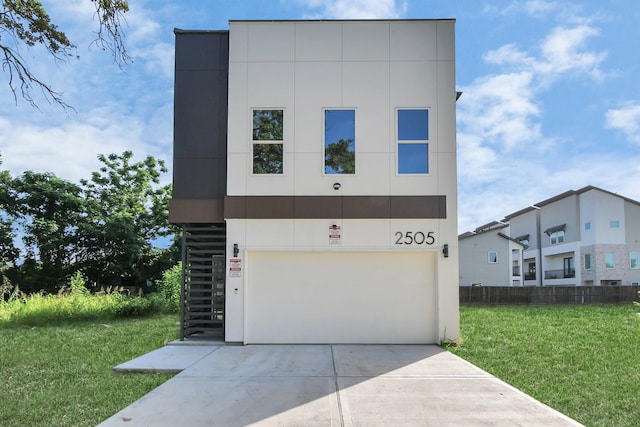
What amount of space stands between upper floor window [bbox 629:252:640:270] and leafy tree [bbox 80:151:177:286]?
31.2 m

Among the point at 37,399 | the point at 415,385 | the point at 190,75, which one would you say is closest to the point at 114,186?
the point at 190,75

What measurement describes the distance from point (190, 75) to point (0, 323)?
9498mm

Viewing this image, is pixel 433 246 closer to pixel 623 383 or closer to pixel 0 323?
pixel 623 383

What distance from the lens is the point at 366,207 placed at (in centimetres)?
1050

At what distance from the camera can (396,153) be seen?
35.0ft

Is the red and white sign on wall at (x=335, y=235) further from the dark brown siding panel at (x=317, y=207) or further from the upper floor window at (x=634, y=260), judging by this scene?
the upper floor window at (x=634, y=260)

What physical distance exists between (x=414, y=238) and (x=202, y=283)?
4804 millimetres

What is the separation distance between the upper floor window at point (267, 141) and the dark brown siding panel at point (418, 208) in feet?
8.77

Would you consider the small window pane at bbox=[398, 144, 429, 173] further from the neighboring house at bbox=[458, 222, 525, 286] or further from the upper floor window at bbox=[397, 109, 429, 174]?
the neighboring house at bbox=[458, 222, 525, 286]

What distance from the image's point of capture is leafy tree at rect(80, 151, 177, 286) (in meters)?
24.9

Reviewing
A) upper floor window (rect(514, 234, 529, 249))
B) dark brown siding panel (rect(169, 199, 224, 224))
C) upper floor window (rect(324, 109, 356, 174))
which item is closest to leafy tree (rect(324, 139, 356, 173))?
upper floor window (rect(324, 109, 356, 174))

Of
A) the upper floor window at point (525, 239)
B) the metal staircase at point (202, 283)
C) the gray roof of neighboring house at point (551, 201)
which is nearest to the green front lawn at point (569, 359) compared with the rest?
the metal staircase at point (202, 283)

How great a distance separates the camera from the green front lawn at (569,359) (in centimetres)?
613

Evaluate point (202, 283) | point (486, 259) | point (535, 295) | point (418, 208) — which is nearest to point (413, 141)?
point (418, 208)
